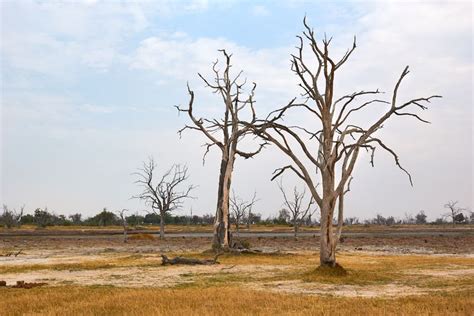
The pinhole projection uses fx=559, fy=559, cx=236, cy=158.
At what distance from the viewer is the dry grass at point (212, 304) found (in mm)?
10758

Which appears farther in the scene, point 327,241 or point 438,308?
point 327,241

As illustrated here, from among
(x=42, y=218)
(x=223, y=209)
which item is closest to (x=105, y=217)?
(x=42, y=218)

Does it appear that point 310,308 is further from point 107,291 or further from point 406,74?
point 406,74

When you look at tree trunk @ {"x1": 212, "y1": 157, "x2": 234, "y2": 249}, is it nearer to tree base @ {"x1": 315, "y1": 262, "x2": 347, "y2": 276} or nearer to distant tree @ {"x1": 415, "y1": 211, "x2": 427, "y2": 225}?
tree base @ {"x1": 315, "y1": 262, "x2": 347, "y2": 276}

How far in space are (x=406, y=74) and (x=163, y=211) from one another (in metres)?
32.1

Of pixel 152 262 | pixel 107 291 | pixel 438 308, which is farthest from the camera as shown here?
pixel 152 262

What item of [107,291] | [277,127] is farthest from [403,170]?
[107,291]

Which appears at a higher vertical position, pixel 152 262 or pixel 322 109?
pixel 322 109

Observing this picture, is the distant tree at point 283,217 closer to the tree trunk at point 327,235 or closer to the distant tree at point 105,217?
the distant tree at point 105,217

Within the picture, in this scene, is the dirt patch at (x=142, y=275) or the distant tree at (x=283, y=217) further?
the distant tree at (x=283, y=217)

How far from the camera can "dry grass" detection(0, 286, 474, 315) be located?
10758 mm

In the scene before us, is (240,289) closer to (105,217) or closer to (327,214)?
(327,214)

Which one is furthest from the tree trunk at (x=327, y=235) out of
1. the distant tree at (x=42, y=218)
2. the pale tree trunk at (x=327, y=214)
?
the distant tree at (x=42, y=218)

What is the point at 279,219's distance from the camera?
116 m
